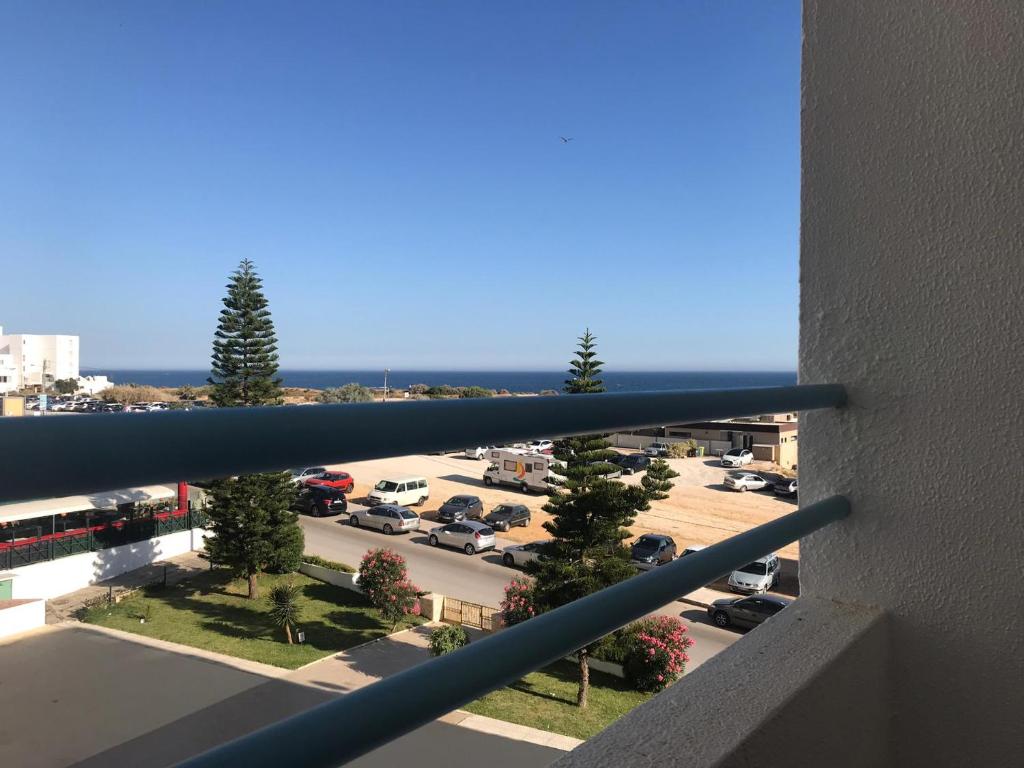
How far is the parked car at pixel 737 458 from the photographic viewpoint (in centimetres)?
1662

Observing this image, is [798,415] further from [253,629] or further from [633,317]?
[633,317]

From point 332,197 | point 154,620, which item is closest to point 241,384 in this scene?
point 154,620

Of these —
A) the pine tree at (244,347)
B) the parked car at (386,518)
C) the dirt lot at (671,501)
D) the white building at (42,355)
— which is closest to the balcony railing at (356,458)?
the parked car at (386,518)

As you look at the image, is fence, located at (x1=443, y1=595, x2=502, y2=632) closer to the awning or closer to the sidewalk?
the sidewalk

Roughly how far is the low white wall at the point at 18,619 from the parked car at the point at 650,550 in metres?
7.12

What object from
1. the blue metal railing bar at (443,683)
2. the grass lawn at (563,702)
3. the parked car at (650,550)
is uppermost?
the blue metal railing bar at (443,683)

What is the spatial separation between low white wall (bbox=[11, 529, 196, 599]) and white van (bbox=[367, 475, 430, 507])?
2180 millimetres

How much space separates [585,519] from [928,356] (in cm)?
796

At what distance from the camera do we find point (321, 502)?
7902 millimetres

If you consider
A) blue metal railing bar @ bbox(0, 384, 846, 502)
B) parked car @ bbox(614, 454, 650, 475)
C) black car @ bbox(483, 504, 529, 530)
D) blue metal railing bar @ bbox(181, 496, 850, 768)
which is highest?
blue metal railing bar @ bbox(0, 384, 846, 502)

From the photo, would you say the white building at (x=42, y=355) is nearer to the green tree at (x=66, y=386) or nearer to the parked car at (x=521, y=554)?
the green tree at (x=66, y=386)

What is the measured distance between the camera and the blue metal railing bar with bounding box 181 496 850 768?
227mm

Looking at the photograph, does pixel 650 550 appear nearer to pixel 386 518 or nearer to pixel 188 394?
pixel 386 518

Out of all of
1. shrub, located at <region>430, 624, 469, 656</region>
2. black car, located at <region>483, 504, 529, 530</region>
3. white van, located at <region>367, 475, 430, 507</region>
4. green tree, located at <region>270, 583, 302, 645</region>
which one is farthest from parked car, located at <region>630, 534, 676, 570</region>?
green tree, located at <region>270, 583, 302, 645</region>
